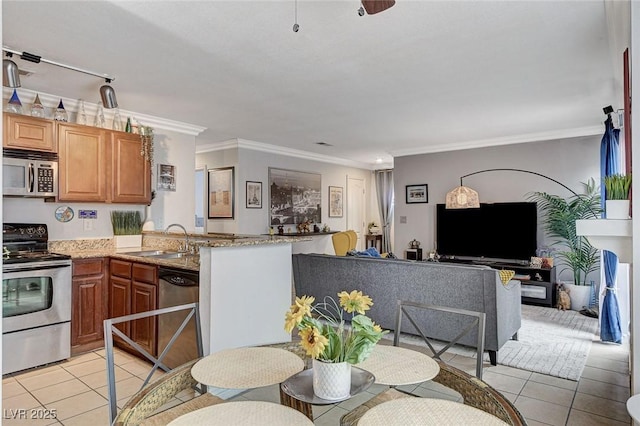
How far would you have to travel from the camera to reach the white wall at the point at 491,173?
18.6ft

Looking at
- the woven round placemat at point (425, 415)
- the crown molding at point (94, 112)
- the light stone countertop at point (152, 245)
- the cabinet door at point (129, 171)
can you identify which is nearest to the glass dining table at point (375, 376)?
the woven round placemat at point (425, 415)

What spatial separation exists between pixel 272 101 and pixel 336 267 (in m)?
1.96

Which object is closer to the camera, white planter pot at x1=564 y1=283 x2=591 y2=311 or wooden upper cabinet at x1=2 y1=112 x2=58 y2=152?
wooden upper cabinet at x1=2 y1=112 x2=58 y2=152

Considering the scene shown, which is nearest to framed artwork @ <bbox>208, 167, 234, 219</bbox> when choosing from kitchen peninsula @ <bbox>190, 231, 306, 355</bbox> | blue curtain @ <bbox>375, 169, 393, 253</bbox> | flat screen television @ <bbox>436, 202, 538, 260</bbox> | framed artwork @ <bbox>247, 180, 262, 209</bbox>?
framed artwork @ <bbox>247, 180, 262, 209</bbox>

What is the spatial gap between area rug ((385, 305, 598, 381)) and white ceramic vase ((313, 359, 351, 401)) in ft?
8.97

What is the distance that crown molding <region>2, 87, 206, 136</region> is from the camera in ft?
12.6

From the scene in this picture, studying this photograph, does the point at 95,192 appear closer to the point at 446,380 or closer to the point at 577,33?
the point at 446,380

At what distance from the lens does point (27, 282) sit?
317 centimetres

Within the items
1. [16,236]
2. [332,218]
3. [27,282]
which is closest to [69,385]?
[27,282]

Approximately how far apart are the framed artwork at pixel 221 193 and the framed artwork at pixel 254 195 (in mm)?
289

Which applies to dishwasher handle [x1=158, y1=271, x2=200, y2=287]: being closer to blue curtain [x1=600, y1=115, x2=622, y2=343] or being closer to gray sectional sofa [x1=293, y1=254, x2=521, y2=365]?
gray sectional sofa [x1=293, y1=254, x2=521, y2=365]

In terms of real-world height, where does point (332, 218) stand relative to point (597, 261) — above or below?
above

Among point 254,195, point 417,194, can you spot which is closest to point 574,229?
point 417,194

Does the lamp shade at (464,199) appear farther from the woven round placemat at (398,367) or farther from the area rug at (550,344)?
the woven round placemat at (398,367)
